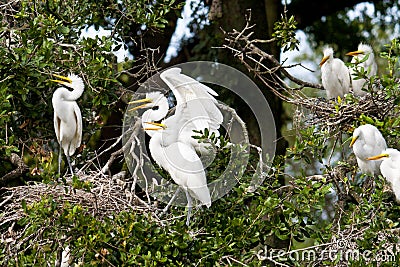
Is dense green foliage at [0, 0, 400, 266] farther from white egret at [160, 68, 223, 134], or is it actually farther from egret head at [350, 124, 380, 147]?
white egret at [160, 68, 223, 134]

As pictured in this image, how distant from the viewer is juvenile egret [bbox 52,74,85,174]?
3.65 m

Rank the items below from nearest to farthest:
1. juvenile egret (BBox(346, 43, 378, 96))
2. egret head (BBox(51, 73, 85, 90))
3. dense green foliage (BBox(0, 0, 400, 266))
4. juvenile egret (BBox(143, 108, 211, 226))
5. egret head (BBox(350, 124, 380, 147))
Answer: dense green foliage (BBox(0, 0, 400, 266)) < egret head (BBox(350, 124, 380, 147)) < juvenile egret (BBox(143, 108, 211, 226)) < egret head (BBox(51, 73, 85, 90)) < juvenile egret (BBox(346, 43, 378, 96))

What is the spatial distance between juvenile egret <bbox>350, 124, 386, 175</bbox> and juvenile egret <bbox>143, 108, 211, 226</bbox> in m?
0.65

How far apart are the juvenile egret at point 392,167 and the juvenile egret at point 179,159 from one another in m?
0.73

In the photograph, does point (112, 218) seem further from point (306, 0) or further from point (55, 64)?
point (306, 0)

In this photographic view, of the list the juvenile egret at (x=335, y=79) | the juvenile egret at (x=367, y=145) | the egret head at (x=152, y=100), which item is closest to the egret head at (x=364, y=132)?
the juvenile egret at (x=367, y=145)

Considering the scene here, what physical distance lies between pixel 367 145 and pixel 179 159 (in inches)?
31.0

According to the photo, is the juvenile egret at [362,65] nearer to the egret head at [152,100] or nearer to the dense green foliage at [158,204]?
the dense green foliage at [158,204]

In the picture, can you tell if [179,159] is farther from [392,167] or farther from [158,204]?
[392,167]

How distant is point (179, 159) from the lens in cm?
343

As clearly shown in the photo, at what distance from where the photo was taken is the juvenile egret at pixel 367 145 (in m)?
3.20

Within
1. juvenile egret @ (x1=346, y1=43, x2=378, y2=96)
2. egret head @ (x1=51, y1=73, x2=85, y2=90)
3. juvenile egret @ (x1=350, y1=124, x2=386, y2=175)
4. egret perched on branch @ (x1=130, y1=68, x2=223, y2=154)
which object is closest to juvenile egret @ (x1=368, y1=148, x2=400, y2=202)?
juvenile egret @ (x1=350, y1=124, x2=386, y2=175)

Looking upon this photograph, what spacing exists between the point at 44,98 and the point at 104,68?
51 centimetres

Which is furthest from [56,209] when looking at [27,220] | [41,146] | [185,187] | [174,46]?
[174,46]
